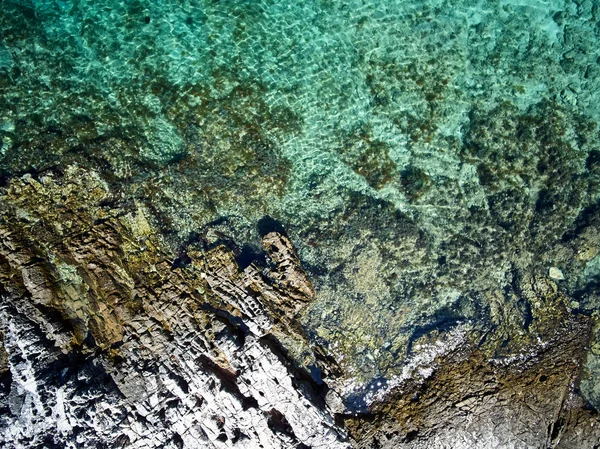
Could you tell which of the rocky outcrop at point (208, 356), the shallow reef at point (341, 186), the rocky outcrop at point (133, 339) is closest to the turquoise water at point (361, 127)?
the shallow reef at point (341, 186)

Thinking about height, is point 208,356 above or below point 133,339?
below

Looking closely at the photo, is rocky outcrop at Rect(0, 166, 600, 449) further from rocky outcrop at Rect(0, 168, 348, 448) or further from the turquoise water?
the turquoise water

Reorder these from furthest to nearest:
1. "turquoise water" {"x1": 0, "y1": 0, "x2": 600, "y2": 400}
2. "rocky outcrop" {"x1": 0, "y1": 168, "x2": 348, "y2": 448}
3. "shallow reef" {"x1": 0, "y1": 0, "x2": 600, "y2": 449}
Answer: "turquoise water" {"x1": 0, "y1": 0, "x2": 600, "y2": 400} < "shallow reef" {"x1": 0, "y1": 0, "x2": 600, "y2": 449} < "rocky outcrop" {"x1": 0, "y1": 168, "x2": 348, "y2": 448}

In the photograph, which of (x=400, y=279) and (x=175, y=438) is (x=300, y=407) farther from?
(x=400, y=279)

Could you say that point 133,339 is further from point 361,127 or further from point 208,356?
point 361,127

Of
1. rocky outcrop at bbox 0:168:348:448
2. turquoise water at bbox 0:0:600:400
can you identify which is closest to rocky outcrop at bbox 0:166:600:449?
rocky outcrop at bbox 0:168:348:448

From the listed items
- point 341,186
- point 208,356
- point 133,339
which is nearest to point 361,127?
point 341,186

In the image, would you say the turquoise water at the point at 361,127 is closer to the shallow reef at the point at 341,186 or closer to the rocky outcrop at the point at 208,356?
the shallow reef at the point at 341,186

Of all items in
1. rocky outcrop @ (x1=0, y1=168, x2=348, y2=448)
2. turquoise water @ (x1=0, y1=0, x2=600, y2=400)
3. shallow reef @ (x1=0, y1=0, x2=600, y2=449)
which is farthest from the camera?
turquoise water @ (x1=0, y1=0, x2=600, y2=400)
